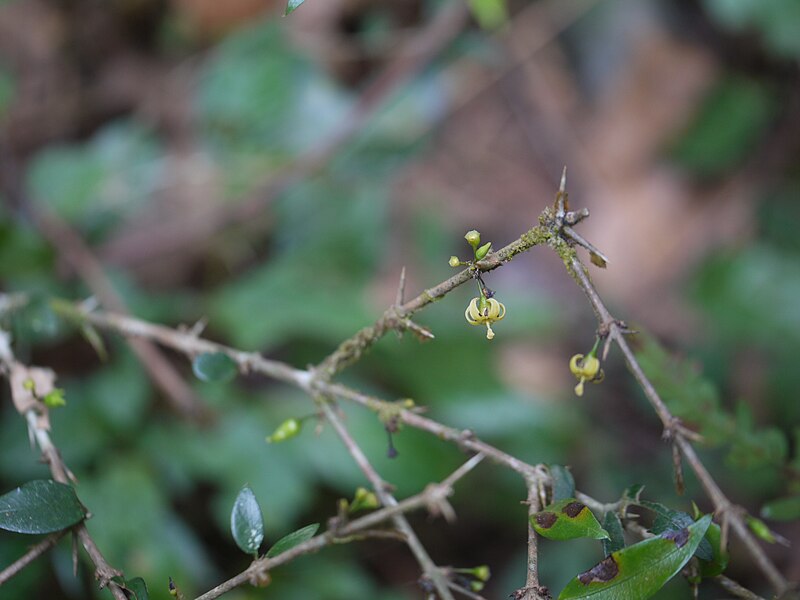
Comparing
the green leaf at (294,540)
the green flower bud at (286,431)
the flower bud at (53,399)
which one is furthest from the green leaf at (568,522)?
the flower bud at (53,399)

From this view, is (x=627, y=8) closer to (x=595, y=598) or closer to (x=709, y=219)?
(x=709, y=219)

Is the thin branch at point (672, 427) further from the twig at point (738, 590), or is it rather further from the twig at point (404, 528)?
the twig at point (404, 528)

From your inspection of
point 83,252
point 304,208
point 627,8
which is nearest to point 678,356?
point 83,252

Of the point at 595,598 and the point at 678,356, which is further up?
the point at 678,356

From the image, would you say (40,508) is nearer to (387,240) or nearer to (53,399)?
(53,399)

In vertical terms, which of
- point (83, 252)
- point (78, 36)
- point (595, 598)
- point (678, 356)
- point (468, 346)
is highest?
point (78, 36)

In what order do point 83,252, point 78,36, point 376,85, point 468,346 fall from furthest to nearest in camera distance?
point 78,36 → point 468,346 → point 376,85 → point 83,252

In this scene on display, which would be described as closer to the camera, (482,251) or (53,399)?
(482,251)

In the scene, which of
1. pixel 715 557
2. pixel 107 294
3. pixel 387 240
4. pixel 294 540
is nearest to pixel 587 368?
pixel 715 557
